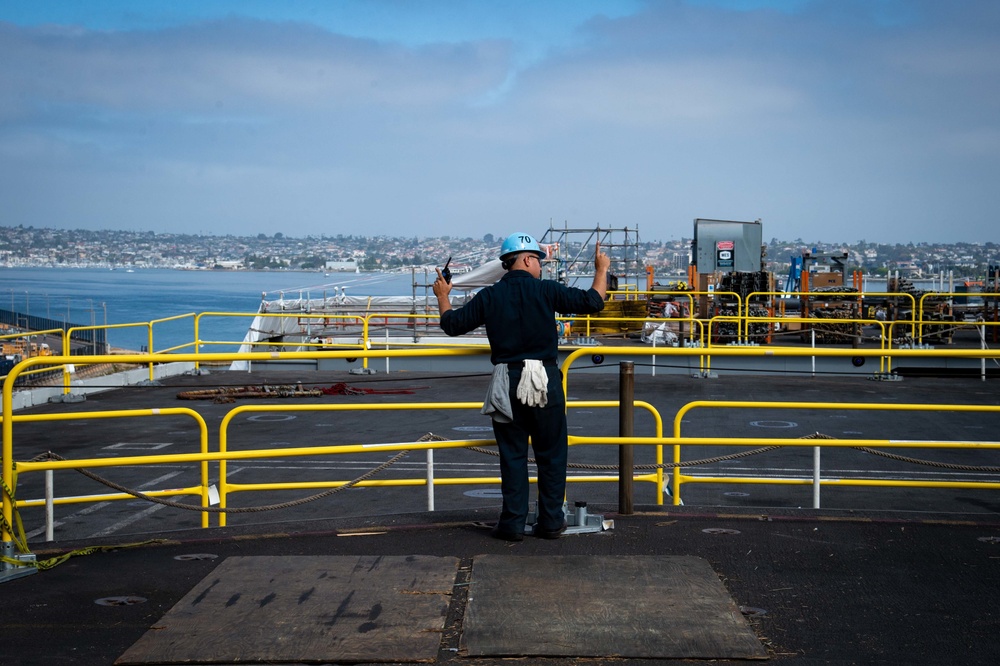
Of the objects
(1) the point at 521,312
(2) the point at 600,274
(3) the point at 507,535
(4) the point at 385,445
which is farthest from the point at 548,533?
(2) the point at 600,274

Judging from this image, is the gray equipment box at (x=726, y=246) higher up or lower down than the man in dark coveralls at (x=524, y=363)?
higher up

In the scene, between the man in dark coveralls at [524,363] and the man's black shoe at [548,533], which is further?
the man's black shoe at [548,533]

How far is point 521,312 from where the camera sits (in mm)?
6281

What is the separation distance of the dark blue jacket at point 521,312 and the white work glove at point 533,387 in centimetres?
15

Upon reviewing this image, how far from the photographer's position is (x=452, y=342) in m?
29.2

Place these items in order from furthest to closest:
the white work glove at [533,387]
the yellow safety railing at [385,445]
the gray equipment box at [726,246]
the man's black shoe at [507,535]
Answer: the gray equipment box at [726,246] → the yellow safety railing at [385,445] → the man's black shoe at [507,535] → the white work glove at [533,387]

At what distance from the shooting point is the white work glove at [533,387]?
6.16 meters

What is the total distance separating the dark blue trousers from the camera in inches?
248

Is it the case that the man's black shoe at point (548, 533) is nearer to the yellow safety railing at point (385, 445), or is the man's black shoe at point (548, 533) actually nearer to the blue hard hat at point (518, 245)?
the yellow safety railing at point (385, 445)

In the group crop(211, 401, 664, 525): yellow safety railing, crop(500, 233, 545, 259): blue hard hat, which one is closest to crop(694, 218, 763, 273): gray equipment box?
crop(211, 401, 664, 525): yellow safety railing

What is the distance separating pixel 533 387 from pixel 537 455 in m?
0.55

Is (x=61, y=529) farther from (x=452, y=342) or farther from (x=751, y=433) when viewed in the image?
(x=452, y=342)

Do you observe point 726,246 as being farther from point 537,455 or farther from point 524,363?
point 524,363

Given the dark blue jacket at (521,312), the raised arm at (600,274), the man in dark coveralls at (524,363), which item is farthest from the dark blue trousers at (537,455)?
the raised arm at (600,274)
